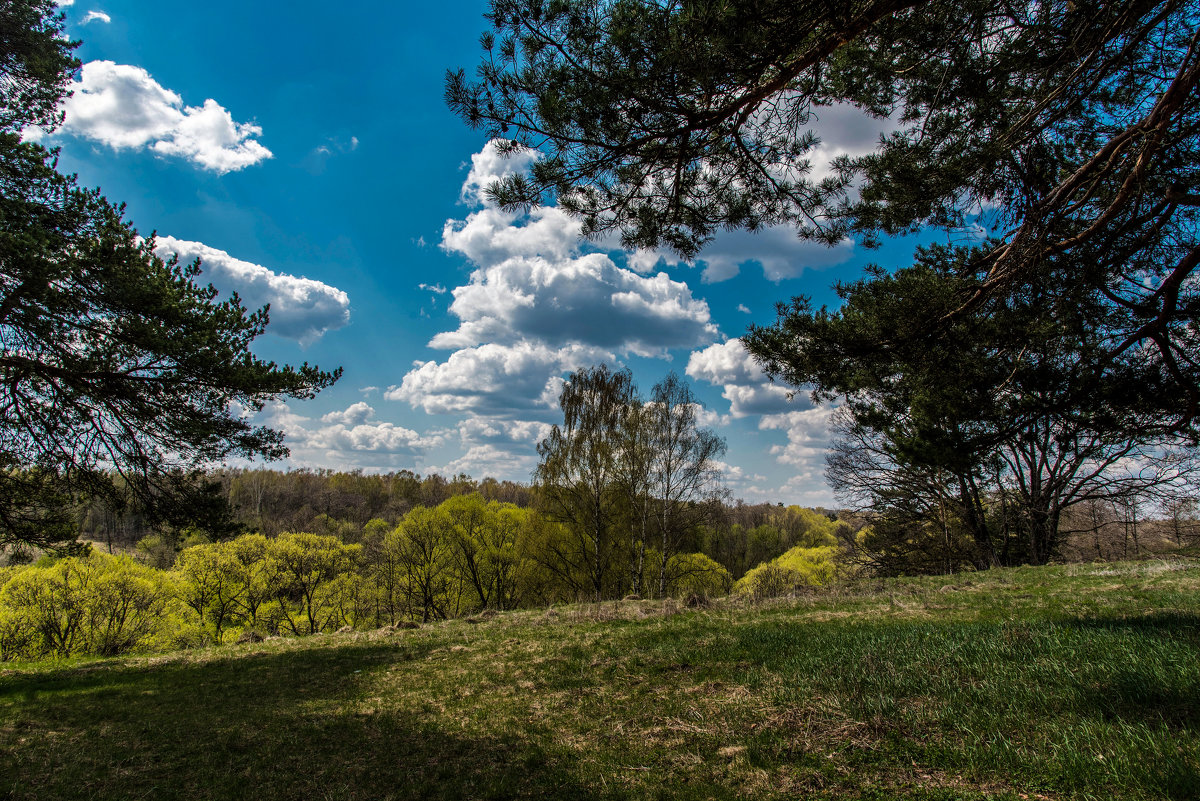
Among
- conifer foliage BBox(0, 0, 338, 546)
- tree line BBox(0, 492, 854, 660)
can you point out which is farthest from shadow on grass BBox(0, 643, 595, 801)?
tree line BBox(0, 492, 854, 660)

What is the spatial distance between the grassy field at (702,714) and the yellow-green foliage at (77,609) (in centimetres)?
1600

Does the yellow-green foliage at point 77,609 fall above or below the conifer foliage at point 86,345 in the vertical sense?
below

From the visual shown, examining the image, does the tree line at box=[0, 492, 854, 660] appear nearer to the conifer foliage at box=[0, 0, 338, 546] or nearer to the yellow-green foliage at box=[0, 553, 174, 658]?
the yellow-green foliage at box=[0, 553, 174, 658]

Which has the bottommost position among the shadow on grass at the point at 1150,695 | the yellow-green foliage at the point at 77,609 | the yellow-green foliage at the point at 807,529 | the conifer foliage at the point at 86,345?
the yellow-green foliage at the point at 77,609

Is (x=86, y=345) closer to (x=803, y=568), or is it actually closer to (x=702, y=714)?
(x=702, y=714)

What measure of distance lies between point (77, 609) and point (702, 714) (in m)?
28.4

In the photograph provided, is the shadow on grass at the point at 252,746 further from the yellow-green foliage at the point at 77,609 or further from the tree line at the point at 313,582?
the yellow-green foliage at the point at 77,609

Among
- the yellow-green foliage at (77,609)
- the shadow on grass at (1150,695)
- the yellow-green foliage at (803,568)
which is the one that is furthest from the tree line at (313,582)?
the shadow on grass at (1150,695)

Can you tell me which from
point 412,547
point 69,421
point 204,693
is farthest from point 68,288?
point 412,547

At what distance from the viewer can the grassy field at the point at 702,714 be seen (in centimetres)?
298

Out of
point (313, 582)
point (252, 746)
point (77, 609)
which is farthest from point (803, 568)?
point (77, 609)

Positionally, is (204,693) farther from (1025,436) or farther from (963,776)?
(1025,436)

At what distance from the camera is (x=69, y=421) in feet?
26.2

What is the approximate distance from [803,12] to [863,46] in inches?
61.8
